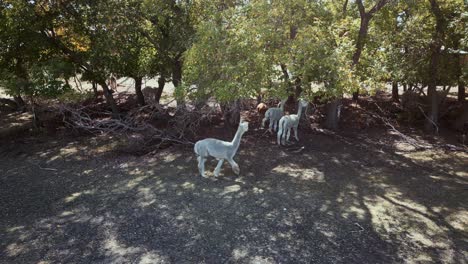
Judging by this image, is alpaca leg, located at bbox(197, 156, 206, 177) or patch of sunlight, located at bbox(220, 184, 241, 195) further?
alpaca leg, located at bbox(197, 156, 206, 177)

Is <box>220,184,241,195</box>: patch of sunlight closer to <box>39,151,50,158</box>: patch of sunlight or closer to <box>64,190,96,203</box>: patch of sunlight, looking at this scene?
<box>64,190,96,203</box>: patch of sunlight

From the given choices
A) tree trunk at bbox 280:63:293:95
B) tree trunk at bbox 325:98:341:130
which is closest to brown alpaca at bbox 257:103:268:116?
tree trunk at bbox 325:98:341:130

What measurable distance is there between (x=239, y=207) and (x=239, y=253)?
5.26 ft

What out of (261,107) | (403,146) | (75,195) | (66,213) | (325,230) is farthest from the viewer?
(261,107)

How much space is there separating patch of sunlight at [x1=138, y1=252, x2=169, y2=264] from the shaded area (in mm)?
27

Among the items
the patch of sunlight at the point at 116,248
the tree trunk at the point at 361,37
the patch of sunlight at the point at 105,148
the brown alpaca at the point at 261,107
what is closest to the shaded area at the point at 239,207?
the patch of sunlight at the point at 116,248

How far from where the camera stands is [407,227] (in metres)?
6.54

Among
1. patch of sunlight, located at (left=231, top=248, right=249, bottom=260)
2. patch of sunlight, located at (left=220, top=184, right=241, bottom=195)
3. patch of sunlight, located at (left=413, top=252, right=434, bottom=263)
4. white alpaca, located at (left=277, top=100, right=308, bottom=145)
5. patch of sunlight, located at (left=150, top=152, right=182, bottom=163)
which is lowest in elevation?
patch of sunlight, located at (left=413, top=252, right=434, bottom=263)

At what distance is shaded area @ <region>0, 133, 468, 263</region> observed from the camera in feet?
19.0

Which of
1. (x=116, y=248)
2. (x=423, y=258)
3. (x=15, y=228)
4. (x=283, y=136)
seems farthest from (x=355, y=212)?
(x=15, y=228)

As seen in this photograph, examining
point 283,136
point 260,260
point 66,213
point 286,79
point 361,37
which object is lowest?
point 260,260

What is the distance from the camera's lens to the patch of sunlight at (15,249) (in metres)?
5.69

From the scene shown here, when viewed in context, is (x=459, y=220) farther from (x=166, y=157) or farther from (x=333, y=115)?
(x=166, y=157)

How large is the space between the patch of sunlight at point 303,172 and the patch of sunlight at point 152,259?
14.8 feet
